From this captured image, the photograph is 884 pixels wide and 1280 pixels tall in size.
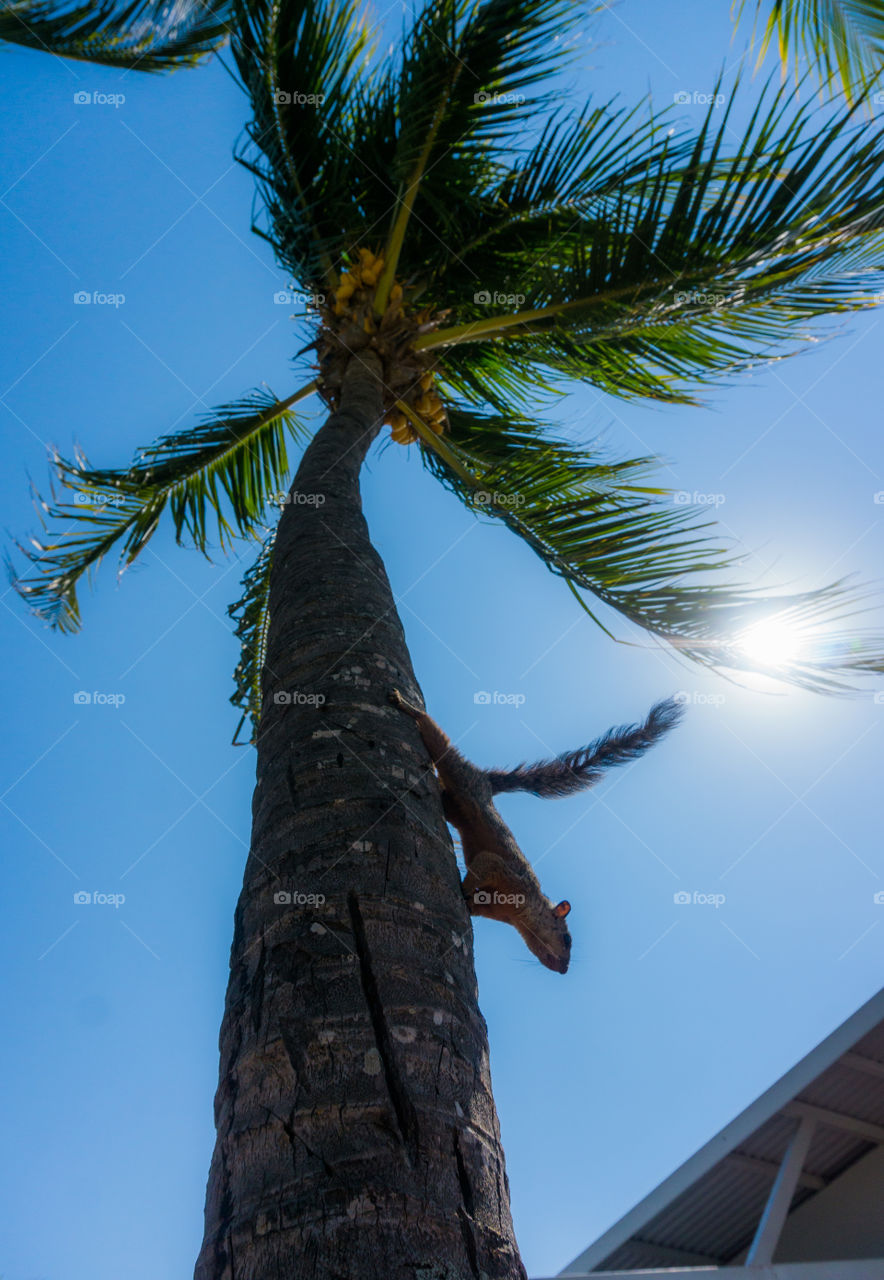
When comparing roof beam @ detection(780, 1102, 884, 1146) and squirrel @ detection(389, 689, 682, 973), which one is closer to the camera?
squirrel @ detection(389, 689, 682, 973)

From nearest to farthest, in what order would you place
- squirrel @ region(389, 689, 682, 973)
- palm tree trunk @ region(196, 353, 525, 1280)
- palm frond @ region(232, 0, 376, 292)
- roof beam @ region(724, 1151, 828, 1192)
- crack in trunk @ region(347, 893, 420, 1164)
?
palm tree trunk @ region(196, 353, 525, 1280), crack in trunk @ region(347, 893, 420, 1164), squirrel @ region(389, 689, 682, 973), palm frond @ region(232, 0, 376, 292), roof beam @ region(724, 1151, 828, 1192)

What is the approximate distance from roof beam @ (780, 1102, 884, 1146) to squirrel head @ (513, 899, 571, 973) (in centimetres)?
510

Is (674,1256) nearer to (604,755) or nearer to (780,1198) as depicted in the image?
(780,1198)

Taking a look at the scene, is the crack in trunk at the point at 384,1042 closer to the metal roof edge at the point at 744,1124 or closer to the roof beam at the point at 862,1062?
the metal roof edge at the point at 744,1124

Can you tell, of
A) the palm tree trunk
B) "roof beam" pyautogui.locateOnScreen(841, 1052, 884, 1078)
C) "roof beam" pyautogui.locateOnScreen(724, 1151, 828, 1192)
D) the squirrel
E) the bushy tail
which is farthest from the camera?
"roof beam" pyautogui.locateOnScreen(724, 1151, 828, 1192)

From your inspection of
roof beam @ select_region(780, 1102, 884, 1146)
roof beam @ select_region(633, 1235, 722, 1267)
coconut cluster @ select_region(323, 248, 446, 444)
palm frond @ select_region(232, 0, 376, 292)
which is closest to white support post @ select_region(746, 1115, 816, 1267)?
roof beam @ select_region(780, 1102, 884, 1146)

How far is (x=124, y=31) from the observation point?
6023 millimetres

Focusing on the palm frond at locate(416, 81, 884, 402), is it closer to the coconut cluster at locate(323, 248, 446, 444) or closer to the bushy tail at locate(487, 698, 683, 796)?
the coconut cluster at locate(323, 248, 446, 444)

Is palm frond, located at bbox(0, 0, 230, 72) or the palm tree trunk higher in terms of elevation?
palm frond, located at bbox(0, 0, 230, 72)

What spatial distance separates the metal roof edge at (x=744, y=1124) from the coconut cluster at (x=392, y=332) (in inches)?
200

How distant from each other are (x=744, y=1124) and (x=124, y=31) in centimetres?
913

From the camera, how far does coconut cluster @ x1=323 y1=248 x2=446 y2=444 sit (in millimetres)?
5102

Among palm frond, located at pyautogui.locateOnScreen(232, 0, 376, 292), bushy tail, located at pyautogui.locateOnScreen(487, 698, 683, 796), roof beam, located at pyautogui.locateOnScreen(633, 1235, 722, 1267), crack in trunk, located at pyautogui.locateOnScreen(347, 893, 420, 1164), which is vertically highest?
palm frond, located at pyautogui.locateOnScreen(232, 0, 376, 292)

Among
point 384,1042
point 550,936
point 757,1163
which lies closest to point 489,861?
point 550,936
